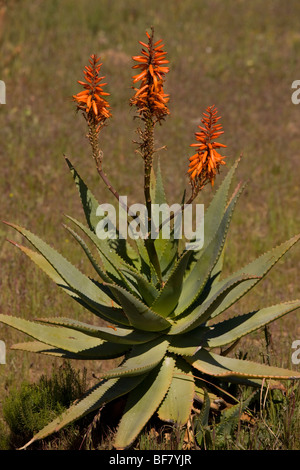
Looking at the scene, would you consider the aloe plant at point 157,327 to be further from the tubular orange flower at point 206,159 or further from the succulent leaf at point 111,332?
the tubular orange flower at point 206,159

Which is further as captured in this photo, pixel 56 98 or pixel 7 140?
pixel 56 98

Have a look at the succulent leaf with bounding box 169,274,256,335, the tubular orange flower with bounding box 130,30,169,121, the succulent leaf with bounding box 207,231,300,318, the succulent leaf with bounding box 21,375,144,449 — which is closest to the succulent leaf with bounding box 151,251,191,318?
the succulent leaf with bounding box 169,274,256,335

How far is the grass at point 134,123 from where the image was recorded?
6.72 meters

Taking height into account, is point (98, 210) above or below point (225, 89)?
below

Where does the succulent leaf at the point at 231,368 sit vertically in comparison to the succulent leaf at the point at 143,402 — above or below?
above

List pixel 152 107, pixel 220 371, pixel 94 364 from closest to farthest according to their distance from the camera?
pixel 152 107
pixel 220 371
pixel 94 364

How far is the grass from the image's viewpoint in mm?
6719

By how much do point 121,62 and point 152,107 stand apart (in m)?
9.34

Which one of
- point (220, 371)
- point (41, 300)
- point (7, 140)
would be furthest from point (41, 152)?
point (220, 371)

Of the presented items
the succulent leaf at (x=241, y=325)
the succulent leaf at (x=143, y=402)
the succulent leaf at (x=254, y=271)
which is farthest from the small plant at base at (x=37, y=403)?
the succulent leaf at (x=254, y=271)

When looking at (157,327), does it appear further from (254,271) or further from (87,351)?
(254,271)

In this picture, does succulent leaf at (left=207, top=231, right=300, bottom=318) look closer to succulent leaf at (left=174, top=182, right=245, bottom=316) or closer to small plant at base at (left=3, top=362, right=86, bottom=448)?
succulent leaf at (left=174, top=182, right=245, bottom=316)
